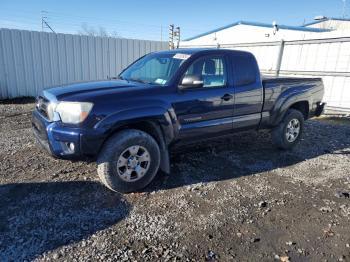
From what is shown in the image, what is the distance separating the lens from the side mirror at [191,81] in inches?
157

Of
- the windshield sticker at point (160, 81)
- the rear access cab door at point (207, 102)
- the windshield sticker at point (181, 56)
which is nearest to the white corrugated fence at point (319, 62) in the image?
the rear access cab door at point (207, 102)

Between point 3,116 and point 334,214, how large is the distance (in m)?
8.06

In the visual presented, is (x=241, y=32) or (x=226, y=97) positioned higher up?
(x=241, y=32)

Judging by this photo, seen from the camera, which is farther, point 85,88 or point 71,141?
point 85,88

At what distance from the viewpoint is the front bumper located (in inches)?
133

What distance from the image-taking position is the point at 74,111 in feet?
11.2

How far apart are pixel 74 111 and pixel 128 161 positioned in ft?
3.04

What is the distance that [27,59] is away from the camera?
33.9 ft

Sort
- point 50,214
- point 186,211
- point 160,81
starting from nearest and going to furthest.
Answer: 1. point 50,214
2. point 186,211
3. point 160,81

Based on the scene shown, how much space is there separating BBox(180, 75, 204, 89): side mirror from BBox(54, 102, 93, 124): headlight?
1.30m

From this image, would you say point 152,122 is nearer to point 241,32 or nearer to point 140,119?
point 140,119

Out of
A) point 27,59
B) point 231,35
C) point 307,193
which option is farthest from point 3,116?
point 231,35

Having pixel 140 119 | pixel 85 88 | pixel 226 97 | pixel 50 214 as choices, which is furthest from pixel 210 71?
pixel 50 214

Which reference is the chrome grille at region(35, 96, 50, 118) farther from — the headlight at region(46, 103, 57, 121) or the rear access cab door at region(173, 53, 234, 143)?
the rear access cab door at region(173, 53, 234, 143)
